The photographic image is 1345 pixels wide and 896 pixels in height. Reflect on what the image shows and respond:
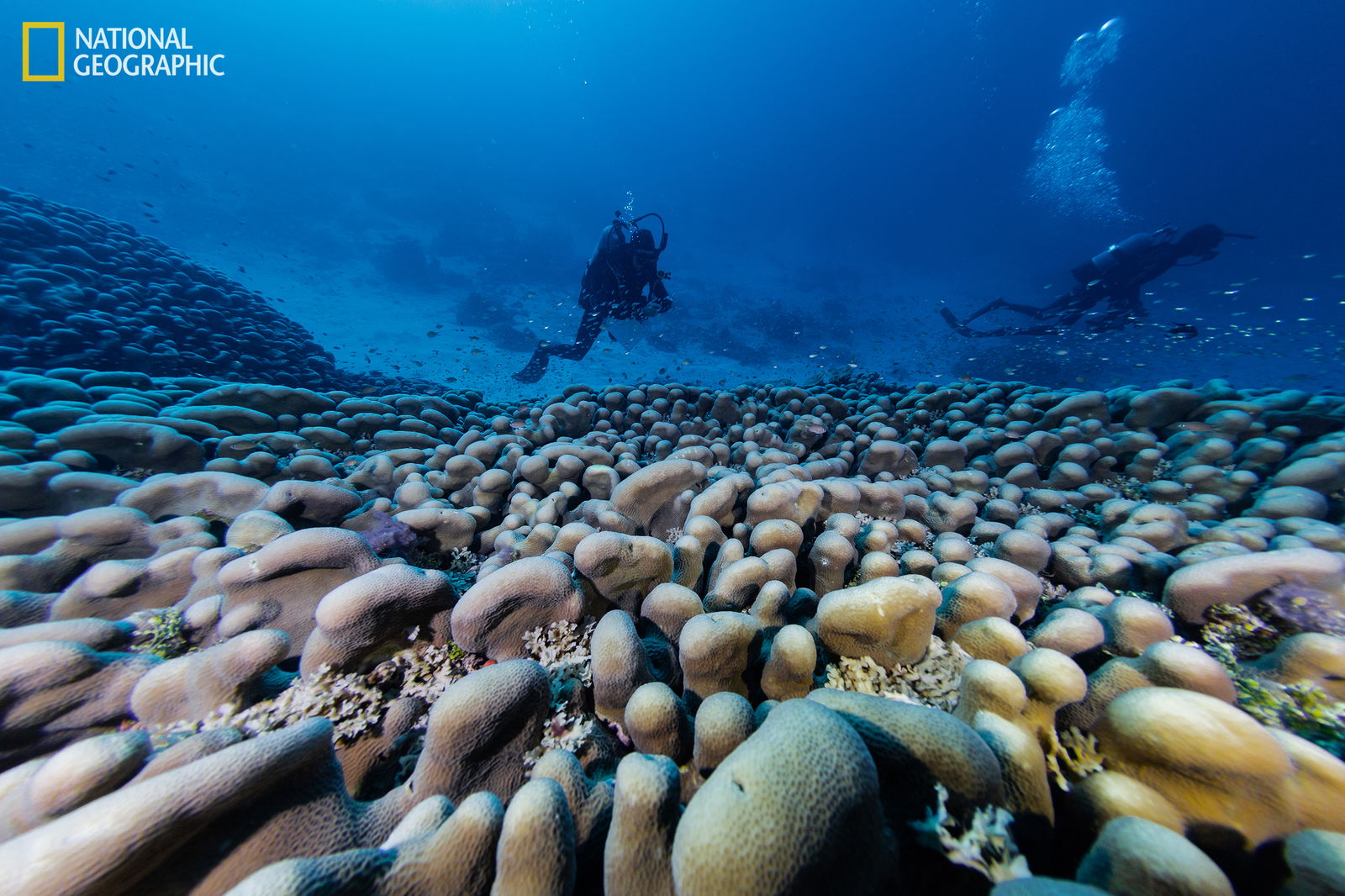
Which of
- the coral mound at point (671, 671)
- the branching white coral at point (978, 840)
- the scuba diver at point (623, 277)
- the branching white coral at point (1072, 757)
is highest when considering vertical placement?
the scuba diver at point (623, 277)

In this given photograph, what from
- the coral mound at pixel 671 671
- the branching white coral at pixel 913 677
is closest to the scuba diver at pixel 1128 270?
the coral mound at pixel 671 671

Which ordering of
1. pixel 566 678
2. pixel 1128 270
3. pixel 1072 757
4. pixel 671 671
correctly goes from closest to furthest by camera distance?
pixel 1072 757
pixel 566 678
pixel 671 671
pixel 1128 270

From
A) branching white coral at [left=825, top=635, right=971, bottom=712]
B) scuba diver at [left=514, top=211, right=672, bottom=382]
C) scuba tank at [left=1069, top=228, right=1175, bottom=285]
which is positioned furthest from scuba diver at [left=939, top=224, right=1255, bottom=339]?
branching white coral at [left=825, top=635, right=971, bottom=712]

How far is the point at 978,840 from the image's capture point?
3.65 feet

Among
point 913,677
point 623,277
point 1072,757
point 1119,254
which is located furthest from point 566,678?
point 1119,254

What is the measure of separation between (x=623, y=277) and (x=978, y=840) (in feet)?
42.8

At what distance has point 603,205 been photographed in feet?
223

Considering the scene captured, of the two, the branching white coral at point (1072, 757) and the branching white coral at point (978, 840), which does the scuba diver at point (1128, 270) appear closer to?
the branching white coral at point (1072, 757)

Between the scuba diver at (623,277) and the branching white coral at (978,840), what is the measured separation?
12200 millimetres

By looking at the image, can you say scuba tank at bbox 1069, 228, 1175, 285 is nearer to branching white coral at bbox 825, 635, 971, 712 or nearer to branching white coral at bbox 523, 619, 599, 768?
branching white coral at bbox 825, 635, 971, 712

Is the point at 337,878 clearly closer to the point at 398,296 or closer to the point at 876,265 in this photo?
the point at 398,296

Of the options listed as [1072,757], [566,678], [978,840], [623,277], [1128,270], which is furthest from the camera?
[1128,270]

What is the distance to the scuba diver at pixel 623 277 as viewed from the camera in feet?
40.5

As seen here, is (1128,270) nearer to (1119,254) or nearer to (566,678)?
(1119,254)
